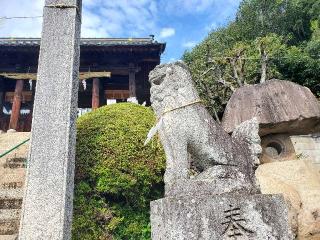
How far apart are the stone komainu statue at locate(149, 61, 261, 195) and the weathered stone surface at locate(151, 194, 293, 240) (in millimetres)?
237

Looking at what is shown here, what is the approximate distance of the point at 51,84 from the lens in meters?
6.28

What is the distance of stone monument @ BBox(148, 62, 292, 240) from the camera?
2.94 meters

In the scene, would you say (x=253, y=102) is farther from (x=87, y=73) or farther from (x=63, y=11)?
(x=87, y=73)

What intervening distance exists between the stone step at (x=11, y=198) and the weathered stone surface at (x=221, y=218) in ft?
11.5

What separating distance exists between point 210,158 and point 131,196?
301cm

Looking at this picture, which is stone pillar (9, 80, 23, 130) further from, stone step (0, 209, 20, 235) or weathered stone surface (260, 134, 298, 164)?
weathered stone surface (260, 134, 298, 164)

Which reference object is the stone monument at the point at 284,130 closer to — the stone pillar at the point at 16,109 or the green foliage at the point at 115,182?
the green foliage at the point at 115,182

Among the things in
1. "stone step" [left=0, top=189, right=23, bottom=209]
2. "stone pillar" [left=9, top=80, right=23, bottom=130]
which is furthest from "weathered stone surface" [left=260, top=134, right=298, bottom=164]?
"stone pillar" [left=9, top=80, right=23, bottom=130]

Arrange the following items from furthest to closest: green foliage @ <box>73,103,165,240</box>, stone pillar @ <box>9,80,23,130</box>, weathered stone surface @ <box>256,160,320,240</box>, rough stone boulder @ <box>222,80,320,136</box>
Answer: stone pillar @ <box>9,80,23,130</box> < rough stone boulder @ <box>222,80,320,136</box> < weathered stone surface @ <box>256,160,320,240</box> < green foliage @ <box>73,103,165,240</box>

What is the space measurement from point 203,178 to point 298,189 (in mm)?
4637

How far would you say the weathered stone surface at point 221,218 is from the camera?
2912 mm

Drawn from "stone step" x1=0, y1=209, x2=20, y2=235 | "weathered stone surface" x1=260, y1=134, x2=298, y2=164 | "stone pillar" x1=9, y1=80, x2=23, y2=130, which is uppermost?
"stone pillar" x1=9, y1=80, x2=23, y2=130

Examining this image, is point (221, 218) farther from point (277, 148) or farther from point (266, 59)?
point (266, 59)

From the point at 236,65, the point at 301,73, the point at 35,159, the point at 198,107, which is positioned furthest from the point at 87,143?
the point at 301,73
